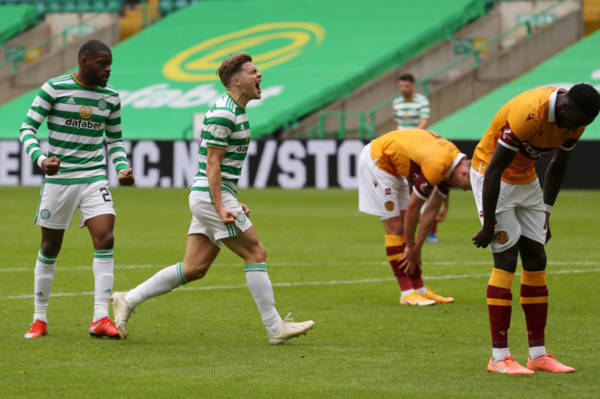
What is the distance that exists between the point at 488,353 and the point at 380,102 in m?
25.7

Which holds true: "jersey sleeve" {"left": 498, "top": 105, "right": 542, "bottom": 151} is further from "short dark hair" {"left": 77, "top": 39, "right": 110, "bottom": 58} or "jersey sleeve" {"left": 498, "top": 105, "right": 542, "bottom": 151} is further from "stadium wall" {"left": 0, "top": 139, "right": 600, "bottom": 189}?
"stadium wall" {"left": 0, "top": 139, "right": 600, "bottom": 189}

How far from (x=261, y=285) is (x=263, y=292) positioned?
0.05 meters

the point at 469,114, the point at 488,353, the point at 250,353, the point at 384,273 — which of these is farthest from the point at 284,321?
the point at 469,114

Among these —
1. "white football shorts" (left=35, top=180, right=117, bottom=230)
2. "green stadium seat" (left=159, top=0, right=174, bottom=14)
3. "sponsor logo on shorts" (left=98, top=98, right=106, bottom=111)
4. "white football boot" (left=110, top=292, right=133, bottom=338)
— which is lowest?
"green stadium seat" (left=159, top=0, right=174, bottom=14)

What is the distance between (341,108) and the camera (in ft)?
107

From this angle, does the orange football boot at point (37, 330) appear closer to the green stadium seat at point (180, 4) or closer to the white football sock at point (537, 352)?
the white football sock at point (537, 352)

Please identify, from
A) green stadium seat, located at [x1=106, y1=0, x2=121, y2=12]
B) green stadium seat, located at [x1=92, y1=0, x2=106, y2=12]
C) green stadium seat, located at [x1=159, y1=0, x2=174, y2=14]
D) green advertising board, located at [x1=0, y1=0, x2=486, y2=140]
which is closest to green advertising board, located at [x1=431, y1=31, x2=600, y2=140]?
green advertising board, located at [x1=0, y1=0, x2=486, y2=140]

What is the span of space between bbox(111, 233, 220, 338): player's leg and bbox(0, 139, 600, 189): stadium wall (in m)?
18.4

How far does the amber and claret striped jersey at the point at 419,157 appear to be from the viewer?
9.42m

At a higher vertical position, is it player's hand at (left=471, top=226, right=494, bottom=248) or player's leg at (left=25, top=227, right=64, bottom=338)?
player's hand at (left=471, top=226, right=494, bottom=248)

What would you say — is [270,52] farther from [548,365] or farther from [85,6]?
[548,365]

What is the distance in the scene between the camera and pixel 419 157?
969 centimetres

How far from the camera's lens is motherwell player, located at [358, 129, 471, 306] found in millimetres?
Answer: 9398

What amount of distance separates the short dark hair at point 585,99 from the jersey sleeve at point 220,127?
2370 millimetres
